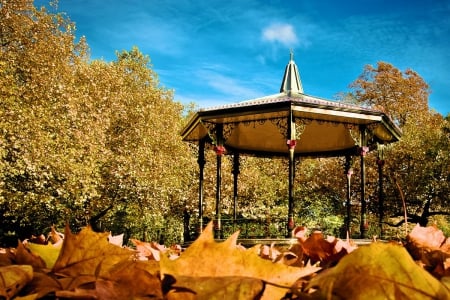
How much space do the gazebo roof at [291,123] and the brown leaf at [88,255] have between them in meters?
11.6

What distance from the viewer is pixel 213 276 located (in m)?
0.49

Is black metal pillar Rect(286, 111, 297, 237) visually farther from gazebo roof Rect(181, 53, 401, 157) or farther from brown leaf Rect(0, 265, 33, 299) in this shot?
brown leaf Rect(0, 265, 33, 299)

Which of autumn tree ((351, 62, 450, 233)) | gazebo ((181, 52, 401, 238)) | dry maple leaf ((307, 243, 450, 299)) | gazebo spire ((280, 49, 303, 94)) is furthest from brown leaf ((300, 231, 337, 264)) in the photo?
autumn tree ((351, 62, 450, 233))

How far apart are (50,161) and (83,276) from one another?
1861 centimetres

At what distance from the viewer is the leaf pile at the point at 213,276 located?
41 centimetres

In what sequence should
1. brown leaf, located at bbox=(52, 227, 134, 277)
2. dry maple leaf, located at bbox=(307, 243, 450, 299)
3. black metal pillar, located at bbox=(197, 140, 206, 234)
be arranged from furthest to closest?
black metal pillar, located at bbox=(197, 140, 206, 234) → brown leaf, located at bbox=(52, 227, 134, 277) → dry maple leaf, located at bbox=(307, 243, 450, 299)

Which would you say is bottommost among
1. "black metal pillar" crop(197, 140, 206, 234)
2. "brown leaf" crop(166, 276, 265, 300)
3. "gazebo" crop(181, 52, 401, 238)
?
"brown leaf" crop(166, 276, 265, 300)

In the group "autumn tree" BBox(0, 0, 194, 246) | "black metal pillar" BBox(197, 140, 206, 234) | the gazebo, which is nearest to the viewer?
the gazebo

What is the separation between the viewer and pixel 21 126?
17.5m

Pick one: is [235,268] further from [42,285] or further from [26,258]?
[26,258]

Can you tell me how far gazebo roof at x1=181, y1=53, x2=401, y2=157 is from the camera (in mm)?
12539

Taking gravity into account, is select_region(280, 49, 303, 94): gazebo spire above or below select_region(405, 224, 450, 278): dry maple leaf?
above

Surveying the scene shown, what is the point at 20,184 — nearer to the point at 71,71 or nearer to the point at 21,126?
the point at 21,126

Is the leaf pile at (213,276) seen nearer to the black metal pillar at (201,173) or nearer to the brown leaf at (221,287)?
the brown leaf at (221,287)
